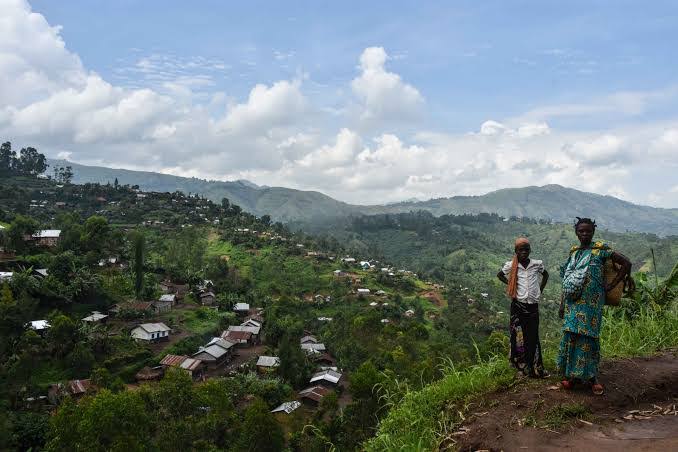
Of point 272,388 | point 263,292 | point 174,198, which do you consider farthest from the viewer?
point 174,198

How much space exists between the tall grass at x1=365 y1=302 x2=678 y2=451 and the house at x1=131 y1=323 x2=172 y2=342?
2856cm

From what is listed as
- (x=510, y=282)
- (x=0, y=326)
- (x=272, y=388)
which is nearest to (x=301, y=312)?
(x=272, y=388)

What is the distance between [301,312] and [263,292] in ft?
19.4

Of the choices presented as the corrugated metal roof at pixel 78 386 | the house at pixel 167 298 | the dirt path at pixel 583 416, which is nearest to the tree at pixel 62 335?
the corrugated metal roof at pixel 78 386

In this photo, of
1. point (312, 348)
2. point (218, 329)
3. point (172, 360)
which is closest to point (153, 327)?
point (172, 360)

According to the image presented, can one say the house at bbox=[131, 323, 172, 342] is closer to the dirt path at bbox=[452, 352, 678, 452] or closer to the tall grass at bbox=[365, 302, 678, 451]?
the tall grass at bbox=[365, 302, 678, 451]

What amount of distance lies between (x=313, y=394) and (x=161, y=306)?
16.6 m

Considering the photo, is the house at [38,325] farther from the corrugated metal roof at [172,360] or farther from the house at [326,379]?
the house at [326,379]

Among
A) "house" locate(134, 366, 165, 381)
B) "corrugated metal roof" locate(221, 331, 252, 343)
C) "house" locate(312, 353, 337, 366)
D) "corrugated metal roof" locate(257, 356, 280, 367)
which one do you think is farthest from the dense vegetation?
"corrugated metal roof" locate(221, 331, 252, 343)

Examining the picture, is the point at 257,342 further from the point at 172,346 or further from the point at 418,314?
the point at 418,314

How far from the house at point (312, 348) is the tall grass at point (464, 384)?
28.5 meters

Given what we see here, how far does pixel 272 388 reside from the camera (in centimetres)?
2492

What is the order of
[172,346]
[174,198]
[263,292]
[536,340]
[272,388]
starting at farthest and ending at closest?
[174,198] < [263,292] < [172,346] < [272,388] < [536,340]

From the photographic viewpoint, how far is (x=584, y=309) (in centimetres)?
430
